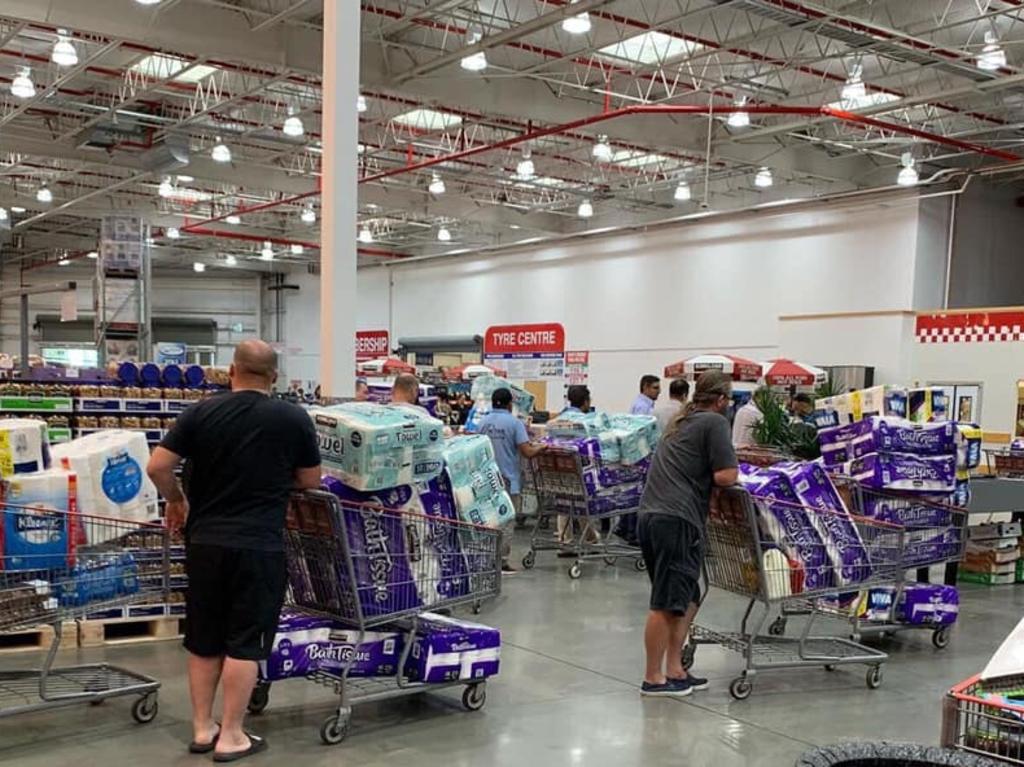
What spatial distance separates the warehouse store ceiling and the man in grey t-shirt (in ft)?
20.1

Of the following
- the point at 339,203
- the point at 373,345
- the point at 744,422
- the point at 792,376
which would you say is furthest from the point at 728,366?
the point at 373,345

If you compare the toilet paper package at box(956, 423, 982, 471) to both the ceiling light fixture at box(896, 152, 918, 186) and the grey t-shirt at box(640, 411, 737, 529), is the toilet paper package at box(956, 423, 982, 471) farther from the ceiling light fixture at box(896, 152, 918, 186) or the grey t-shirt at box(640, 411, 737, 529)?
the ceiling light fixture at box(896, 152, 918, 186)

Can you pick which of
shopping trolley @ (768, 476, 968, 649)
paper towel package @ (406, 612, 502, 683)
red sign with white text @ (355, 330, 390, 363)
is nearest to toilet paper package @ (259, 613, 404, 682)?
paper towel package @ (406, 612, 502, 683)

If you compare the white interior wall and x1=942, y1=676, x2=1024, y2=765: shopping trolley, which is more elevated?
the white interior wall

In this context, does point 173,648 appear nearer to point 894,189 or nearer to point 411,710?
point 411,710

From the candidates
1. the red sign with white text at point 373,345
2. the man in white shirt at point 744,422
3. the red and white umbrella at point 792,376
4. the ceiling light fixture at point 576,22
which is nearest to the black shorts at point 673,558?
→ the man in white shirt at point 744,422

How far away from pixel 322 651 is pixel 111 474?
53.2 inches

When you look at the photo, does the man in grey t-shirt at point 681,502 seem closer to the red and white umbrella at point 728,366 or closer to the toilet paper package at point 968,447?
the toilet paper package at point 968,447

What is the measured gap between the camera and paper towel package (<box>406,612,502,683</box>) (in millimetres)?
4188

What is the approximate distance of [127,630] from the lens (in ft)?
17.4

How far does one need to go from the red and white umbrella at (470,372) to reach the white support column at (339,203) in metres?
8.40

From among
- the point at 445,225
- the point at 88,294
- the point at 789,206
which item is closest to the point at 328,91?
the point at 789,206

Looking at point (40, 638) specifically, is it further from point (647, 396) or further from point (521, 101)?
point (521, 101)

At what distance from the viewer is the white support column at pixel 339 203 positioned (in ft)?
18.9
